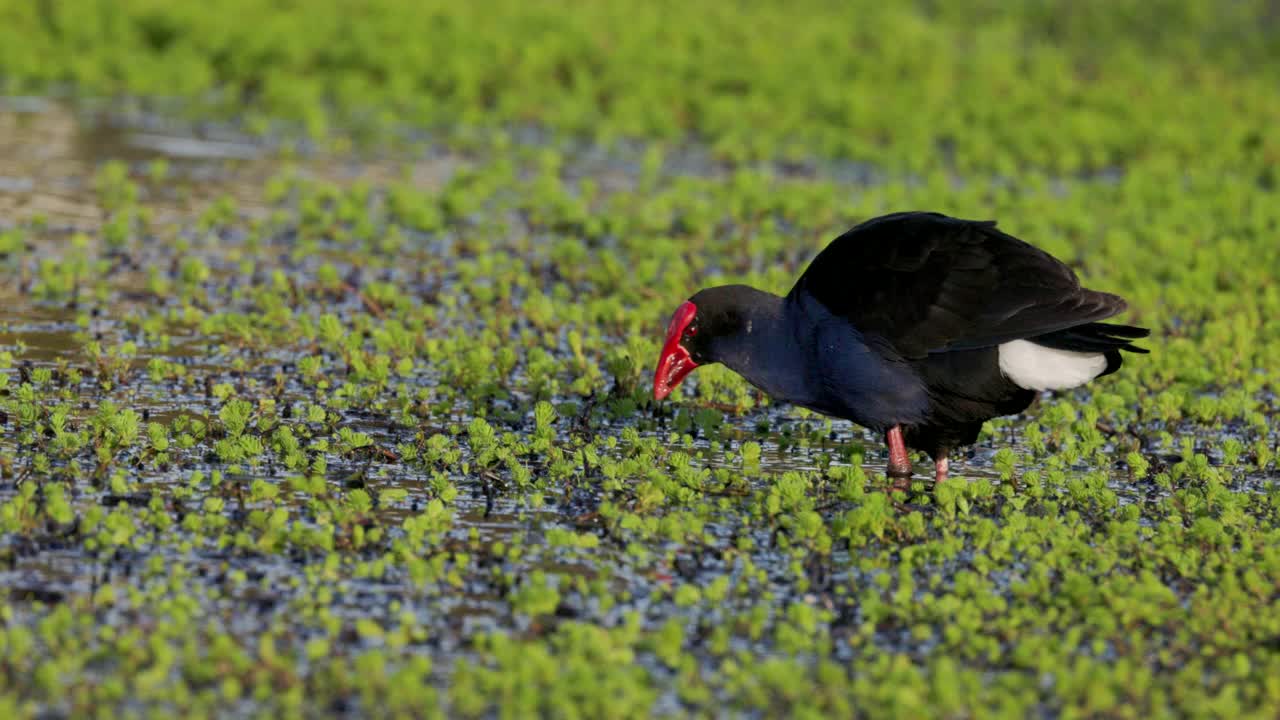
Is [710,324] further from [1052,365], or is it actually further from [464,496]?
[1052,365]

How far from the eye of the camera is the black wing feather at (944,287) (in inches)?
295

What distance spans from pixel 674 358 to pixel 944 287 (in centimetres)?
127

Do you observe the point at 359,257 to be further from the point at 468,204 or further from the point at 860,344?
the point at 860,344

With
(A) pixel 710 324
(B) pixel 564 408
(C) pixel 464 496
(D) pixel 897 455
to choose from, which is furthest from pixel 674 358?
(C) pixel 464 496

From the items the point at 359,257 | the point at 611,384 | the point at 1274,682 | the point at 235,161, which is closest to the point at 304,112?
the point at 235,161

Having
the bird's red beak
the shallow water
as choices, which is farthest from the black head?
the shallow water

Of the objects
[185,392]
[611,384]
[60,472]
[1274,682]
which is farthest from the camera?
[611,384]

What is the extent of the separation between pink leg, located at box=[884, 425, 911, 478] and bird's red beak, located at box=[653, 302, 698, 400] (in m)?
0.95

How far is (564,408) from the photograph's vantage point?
8.67m

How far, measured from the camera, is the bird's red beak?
8.00 metres

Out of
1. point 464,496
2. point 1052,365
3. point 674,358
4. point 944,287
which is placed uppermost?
point 944,287

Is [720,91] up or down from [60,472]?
up

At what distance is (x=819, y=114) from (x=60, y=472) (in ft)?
36.8

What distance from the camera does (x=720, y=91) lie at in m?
17.9
